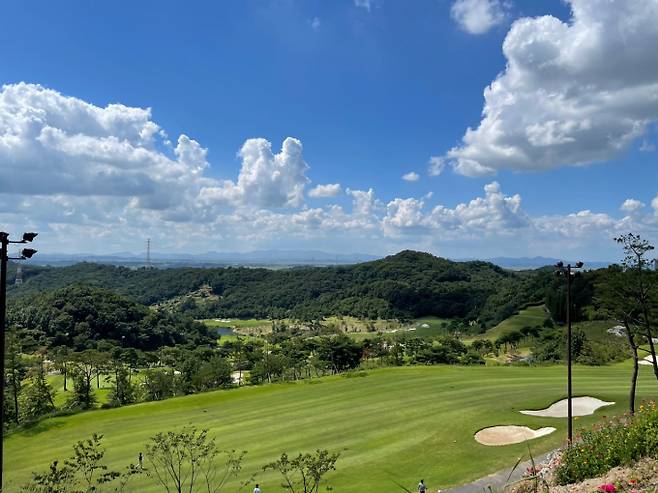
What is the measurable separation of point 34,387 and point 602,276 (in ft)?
178

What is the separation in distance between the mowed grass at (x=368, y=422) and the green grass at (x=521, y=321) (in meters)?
72.8

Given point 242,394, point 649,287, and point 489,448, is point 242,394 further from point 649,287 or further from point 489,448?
point 649,287

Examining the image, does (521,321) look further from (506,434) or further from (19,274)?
(19,274)

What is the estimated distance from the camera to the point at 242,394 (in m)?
43.9

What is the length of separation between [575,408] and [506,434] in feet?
19.9

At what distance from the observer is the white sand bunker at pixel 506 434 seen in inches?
948

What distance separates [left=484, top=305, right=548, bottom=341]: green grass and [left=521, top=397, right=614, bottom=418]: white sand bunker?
83.6 m

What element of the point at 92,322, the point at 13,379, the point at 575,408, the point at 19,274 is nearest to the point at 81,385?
the point at 13,379

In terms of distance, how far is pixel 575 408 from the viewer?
28.1 metres

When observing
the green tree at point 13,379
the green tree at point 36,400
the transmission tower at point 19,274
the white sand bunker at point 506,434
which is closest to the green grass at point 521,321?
the white sand bunker at point 506,434

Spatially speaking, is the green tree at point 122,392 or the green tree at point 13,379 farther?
the green tree at point 122,392

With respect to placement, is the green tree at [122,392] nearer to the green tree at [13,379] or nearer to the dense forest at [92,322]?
the green tree at [13,379]

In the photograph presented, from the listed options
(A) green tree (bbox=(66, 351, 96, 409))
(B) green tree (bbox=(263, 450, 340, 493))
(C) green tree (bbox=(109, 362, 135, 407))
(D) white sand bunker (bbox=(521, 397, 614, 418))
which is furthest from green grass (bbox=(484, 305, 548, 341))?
(B) green tree (bbox=(263, 450, 340, 493))

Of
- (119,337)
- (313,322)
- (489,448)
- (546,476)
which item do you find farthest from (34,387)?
(313,322)
